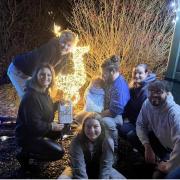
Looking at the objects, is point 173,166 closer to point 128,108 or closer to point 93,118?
point 93,118

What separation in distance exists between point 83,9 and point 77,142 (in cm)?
446

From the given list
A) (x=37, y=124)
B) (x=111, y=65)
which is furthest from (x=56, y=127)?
(x=111, y=65)

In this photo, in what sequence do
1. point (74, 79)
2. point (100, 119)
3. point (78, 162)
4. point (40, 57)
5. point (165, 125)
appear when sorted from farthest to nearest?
point (74, 79) < point (40, 57) < point (165, 125) < point (100, 119) < point (78, 162)

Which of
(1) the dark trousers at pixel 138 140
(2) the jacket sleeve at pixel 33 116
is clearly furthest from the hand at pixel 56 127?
(1) the dark trousers at pixel 138 140

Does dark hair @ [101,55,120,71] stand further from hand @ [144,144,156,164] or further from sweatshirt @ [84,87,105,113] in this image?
hand @ [144,144,156,164]

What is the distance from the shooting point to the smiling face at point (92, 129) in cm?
421

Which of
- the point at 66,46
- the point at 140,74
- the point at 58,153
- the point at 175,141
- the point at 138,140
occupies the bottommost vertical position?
the point at 58,153

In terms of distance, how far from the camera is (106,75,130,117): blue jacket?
521 cm

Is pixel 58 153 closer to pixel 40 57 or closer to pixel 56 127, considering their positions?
pixel 56 127

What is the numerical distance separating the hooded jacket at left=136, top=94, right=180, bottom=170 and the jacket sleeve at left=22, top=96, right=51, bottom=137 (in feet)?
4.37

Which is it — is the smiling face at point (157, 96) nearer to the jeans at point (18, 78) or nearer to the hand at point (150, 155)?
the hand at point (150, 155)

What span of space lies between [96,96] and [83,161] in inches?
56.4

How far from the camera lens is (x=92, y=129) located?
13.8ft

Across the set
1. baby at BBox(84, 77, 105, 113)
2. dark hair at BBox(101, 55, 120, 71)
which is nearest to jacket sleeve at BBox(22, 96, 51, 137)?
baby at BBox(84, 77, 105, 113)
